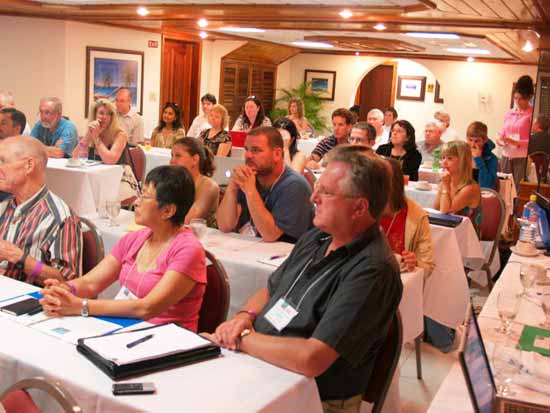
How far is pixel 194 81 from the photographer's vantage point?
1268 centimetres

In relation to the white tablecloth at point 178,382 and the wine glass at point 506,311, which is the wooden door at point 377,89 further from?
the white tablecloth at point 178,382

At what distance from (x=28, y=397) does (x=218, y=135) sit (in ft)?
18.4

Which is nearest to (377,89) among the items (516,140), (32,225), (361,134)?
(516,140)

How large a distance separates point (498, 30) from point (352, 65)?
26.0 ft

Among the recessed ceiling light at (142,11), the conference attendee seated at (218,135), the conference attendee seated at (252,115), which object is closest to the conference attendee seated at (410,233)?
the conference attendee seated at (218,135)

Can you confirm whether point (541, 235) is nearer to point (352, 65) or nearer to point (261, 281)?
point (261, 281)

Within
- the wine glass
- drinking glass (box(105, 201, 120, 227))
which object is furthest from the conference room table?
drinking glass (box(105, 201, 120, 227))

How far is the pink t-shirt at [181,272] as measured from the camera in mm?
2604

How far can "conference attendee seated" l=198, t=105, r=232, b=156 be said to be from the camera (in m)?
7.14

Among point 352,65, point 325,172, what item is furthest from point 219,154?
point 352,65

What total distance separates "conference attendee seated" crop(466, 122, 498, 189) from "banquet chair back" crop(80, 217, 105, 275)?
175 inches

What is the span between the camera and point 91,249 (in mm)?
3154

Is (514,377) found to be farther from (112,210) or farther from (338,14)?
(338,14)

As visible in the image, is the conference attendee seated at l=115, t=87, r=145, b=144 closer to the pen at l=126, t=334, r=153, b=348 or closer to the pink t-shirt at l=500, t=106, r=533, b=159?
the pink t-shirt at l=500, t=106, r=533, b=159
